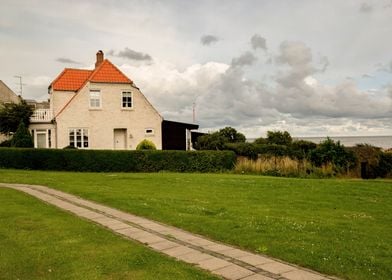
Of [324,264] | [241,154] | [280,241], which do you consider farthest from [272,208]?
[241,154]

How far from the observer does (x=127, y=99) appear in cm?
3616

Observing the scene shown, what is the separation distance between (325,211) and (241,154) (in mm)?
19587

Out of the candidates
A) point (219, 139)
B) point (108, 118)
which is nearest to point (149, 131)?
point (108, 118)

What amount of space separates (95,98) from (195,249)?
29614 mm

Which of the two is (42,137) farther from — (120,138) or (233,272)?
(233,272)

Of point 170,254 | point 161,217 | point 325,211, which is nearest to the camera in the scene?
point 170,254

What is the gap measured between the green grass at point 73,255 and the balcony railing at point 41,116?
26744mm

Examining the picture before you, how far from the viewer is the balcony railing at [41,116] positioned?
1371 inches

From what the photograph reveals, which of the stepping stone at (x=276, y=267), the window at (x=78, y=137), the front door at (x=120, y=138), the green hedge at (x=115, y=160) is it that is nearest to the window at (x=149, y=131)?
the front door at (x=120, y=138)

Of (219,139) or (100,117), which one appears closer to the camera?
(100,117)

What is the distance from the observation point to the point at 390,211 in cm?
1212

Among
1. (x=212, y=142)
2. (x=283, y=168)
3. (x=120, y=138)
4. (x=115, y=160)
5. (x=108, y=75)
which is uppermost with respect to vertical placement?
(x=108, y=75)

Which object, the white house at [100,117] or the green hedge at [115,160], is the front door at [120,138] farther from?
the green hedge at [115,160]

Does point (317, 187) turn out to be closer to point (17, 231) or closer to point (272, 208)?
point (272, 208)
